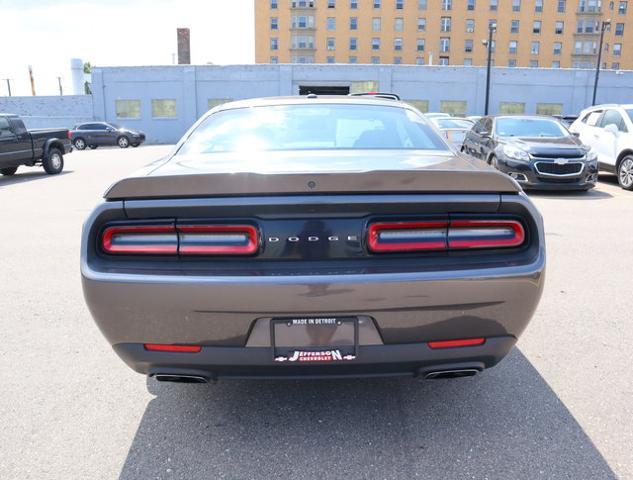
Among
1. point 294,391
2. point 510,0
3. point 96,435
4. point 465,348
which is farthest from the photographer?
point 510,0

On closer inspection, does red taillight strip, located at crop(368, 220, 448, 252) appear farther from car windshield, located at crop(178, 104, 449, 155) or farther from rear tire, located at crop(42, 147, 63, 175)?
rear tire, located at crop(42, 147, 63, 175)

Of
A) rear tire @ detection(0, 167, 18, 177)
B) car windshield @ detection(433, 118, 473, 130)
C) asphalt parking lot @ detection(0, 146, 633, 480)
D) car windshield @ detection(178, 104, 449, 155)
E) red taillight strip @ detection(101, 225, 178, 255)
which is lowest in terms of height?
rear tire @ detection(0, 167, 18, 177)

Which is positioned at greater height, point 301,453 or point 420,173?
point 420,173

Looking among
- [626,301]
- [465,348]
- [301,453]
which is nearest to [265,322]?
[301,453]

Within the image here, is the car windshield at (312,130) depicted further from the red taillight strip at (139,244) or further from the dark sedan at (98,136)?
the dark sedan at (98,136)

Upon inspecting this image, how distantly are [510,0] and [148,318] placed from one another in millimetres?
85542

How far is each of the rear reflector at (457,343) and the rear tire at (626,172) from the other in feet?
36.1

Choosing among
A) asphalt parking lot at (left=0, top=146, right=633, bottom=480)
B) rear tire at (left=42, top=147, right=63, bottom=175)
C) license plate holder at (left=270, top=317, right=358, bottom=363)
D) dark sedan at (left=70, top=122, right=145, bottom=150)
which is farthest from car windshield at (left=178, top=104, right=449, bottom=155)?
dark sedan at (left=70, top=122, right=145, bottom=150)

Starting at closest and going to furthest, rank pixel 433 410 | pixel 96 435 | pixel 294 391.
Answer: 1. pixel 96 435
2. pixel 433 410
3. pixel 294 391

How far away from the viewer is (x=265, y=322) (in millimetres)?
2219

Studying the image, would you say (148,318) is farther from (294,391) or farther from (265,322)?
(294,391)

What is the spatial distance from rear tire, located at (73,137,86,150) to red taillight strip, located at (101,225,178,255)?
1262 inches

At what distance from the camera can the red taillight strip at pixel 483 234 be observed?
2.29 metres

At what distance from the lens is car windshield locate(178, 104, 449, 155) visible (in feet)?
10.7
